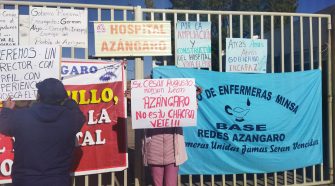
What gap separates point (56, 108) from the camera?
409cm

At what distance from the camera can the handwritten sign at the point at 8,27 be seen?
584 centimetres

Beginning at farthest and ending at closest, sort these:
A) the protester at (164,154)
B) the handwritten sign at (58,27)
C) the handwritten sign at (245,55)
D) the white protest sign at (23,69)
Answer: the handwritten sign at (245,55) < the handwritten sign at (58,27) < the protester at (164,154) < the white protest sign at (23,69)

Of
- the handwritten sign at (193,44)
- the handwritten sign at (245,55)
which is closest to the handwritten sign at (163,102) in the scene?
the handwritten sign at (193,44)

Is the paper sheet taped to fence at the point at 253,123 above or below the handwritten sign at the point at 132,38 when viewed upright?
below

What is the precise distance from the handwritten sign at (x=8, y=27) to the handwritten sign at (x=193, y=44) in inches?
89.3

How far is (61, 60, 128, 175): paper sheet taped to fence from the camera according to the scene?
5848mm

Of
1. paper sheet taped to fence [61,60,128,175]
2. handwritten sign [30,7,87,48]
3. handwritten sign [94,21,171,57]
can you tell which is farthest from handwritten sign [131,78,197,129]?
handwritten sign [30,7,87,48]

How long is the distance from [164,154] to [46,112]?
1.89 m

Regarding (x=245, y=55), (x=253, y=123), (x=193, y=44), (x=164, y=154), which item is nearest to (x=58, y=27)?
(x=193, y=44)

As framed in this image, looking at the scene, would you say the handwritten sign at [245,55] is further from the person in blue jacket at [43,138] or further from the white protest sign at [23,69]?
the person in blue jacket at [43,138]

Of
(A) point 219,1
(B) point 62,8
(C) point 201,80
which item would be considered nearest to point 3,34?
(B) point 62,8

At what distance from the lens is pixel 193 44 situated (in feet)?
21.9

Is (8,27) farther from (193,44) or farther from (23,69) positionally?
(193,44)

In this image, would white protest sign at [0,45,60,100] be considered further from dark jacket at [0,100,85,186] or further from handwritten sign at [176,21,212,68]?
handwritten sign at [176,21,212,68]
